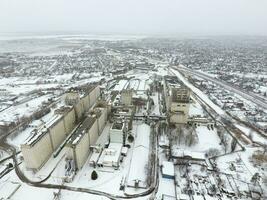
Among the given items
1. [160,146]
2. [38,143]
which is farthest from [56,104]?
[160,146]

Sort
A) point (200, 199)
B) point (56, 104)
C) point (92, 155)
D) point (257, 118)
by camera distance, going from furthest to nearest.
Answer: point (56, 104) < point (257, 118) < point (92, 155) < point (200, 199)

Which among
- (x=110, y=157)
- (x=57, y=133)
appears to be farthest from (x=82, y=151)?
(x=57, y=133)

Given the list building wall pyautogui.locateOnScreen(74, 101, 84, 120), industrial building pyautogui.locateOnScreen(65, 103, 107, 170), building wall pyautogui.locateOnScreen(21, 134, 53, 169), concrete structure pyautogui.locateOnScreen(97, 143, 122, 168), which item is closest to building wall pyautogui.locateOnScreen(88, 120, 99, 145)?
industrial building pyautogui.locateOnScreen(65, 103, 107, 170)

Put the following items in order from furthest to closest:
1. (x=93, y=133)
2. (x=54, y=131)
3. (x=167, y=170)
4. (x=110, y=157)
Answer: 1. (x=93, y=133)
2. (x=54, y=131)
3. (x=110, y=157)
4. (x=167, y=170)

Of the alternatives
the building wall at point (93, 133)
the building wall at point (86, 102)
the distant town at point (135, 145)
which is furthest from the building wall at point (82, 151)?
the building wall at point (86, 102)

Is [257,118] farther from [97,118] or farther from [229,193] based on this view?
[97,118]

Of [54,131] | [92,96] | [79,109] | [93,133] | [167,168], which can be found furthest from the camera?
[92,96]

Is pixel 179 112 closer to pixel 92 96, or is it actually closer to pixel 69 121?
pixel 69 121

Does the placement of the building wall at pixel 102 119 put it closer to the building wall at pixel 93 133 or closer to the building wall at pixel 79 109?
the building wall at pixel 93 133
